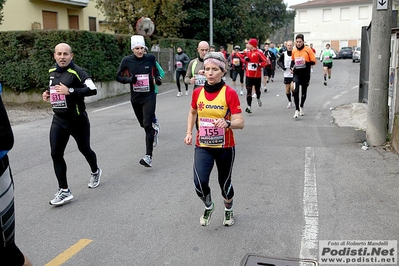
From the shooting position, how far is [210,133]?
450 centimetres

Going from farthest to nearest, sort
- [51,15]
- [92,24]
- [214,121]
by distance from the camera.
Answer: [92,24] < [51,15] < [214,121]

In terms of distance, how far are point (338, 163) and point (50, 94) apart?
14.6 ft

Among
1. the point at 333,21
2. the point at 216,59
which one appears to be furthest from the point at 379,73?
the point at 333,21

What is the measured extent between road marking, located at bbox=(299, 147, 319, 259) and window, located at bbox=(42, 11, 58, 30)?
22865 mm

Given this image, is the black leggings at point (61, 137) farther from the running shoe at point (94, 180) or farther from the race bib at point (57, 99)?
the running shoe at point (94, 180)

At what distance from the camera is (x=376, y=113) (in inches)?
320

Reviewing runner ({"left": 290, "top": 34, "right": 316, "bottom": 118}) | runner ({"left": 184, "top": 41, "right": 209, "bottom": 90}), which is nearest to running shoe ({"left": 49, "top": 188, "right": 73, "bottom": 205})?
runner ({"left": 184, "top": 41, "right": 209, "bottom": 90})

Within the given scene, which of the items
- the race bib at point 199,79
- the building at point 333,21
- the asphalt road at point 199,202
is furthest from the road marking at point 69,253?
the building at point 333,21

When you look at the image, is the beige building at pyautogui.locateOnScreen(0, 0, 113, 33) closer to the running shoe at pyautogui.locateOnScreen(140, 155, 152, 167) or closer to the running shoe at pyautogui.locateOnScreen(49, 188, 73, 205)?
the running shoe at pyautogui.locateOnScreen(140, 155, 152, 167)

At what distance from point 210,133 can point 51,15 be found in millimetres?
24998

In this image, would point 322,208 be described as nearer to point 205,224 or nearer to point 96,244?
point 205,224

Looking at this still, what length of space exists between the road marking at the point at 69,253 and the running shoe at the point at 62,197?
120 cm

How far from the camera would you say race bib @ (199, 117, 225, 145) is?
448 cm

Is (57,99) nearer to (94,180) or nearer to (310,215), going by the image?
(94,180)
